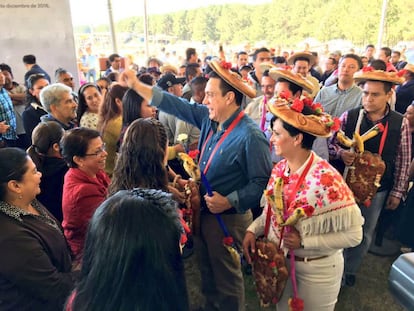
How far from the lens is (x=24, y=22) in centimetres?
602

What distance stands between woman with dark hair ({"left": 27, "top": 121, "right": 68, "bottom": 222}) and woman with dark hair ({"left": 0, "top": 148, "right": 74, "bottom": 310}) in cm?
67

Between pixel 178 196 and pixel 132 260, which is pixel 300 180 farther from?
pixel 132 260

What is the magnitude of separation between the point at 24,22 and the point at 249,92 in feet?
19.0

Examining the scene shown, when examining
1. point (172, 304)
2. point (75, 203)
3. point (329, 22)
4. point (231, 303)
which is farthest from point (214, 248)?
point (329, 22)

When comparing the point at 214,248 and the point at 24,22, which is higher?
the point at 24,22

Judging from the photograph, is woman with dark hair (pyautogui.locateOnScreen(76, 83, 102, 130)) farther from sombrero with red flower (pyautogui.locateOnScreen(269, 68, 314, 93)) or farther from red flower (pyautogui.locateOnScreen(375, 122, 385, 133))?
red flower (pyautogui.locateOnScreen(375, 122, 385, 133))

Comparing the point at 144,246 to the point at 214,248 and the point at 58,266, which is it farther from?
the point at 214,248

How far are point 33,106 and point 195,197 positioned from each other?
8.74 ft

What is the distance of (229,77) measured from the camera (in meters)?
2.07

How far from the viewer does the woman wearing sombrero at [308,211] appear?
1.64 m

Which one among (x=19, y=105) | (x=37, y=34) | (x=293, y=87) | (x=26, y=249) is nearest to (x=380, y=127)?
(x=293, y=87)

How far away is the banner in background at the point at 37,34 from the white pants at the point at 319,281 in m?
6.32

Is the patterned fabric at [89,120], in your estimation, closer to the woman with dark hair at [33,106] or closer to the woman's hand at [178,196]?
the woman with dark hair at [33,106]

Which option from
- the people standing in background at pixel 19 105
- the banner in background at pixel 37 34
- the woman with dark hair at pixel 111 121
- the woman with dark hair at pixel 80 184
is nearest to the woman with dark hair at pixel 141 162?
the woman with dark hair at pixel 80 184
